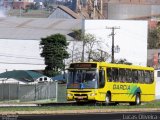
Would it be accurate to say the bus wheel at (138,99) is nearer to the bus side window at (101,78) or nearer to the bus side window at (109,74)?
the bus side window at (109,74)

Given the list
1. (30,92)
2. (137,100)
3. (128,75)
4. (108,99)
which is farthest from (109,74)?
(30,92)

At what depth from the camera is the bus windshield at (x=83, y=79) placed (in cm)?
4150

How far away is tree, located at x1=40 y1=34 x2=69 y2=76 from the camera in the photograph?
10450 cm

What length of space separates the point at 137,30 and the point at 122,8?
60011mm

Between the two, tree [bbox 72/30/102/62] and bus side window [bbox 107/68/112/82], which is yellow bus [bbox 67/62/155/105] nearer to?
bus side window [bbox 107/68/112/82]

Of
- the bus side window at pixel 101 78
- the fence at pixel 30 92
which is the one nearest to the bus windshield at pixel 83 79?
the bus side window at pixel 101 78

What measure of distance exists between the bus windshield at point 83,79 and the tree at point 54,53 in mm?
61572

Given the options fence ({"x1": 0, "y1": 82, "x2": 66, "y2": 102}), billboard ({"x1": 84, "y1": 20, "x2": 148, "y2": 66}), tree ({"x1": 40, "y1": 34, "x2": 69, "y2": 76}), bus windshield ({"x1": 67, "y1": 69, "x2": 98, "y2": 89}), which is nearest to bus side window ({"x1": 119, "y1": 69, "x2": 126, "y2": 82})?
bus windshield ({"x1": 67, "y1": 69, "x2": 98, "y2": 89})

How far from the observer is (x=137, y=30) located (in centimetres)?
13762

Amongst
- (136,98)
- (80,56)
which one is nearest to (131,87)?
(136,98)

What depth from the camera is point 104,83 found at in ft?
139

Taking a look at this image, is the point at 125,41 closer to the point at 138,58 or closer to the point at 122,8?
the point at 138,58

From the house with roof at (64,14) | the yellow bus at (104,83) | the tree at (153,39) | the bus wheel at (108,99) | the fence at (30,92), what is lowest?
the fence at (30,92)

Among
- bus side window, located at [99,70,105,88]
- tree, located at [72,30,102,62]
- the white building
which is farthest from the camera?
the white building
